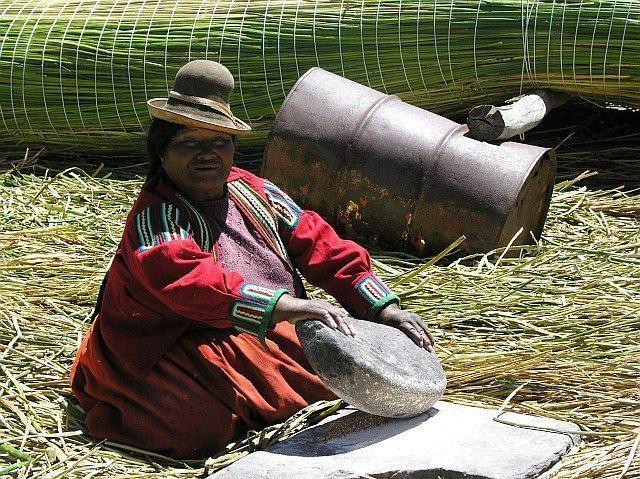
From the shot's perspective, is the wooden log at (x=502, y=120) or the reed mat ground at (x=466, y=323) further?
the wooden log at (x=502, y=120)

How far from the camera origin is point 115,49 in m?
6.31

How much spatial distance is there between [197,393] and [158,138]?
2.37ft

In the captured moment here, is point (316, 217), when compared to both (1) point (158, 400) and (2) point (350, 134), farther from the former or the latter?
(2) point (350, 134)

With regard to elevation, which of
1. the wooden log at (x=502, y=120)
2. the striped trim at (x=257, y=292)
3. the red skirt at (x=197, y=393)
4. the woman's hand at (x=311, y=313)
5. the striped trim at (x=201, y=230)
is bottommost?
the red skirt at (x=197, y=393)

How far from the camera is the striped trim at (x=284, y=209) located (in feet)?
11.8

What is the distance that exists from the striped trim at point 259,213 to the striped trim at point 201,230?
0.16m

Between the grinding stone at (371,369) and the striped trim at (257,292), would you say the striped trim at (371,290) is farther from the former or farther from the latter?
the striped trim at (257,292)

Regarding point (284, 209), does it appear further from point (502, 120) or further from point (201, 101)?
point (502, 120)

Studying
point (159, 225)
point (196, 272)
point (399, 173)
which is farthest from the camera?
point (399, 173)

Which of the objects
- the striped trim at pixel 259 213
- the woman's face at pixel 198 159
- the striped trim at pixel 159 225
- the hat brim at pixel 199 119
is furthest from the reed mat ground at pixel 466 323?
the hat brim at pixel 199 119

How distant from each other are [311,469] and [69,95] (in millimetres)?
3921

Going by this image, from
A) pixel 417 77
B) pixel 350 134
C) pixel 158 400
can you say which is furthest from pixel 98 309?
pixel 417 77

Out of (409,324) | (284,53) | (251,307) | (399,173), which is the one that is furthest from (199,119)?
(284,53)

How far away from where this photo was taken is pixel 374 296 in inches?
137
